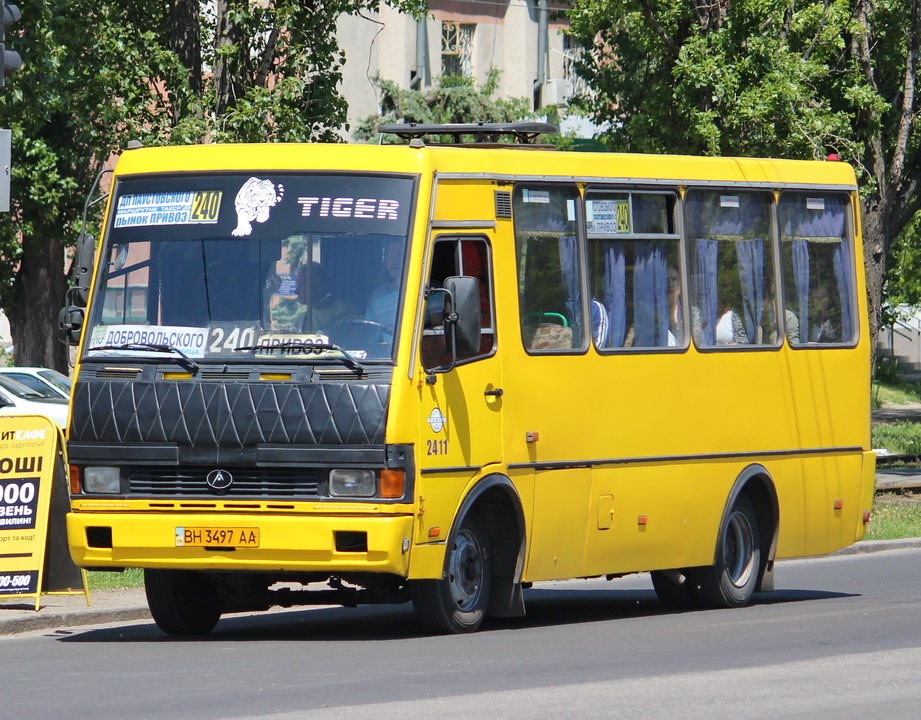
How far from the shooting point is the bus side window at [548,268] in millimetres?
11656

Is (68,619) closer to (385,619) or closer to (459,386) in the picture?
(385,619)

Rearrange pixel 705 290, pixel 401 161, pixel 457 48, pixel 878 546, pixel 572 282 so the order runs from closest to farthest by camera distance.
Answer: pixel 401 161 < pixel 572 282 < pixel 705 290 < pixel 878 546 < pixel 457 48

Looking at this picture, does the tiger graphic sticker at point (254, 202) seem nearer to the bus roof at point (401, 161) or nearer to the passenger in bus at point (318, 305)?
the bus roof at point (401, 161)

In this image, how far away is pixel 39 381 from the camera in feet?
93.4

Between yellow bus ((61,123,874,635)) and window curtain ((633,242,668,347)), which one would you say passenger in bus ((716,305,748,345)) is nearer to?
yellow bus ((61,123,874,635))

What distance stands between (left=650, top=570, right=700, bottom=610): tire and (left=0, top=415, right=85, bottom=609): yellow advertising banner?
424 cm

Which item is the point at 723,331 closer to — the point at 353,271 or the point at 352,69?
the point at 353,271

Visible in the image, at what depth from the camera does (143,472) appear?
1071 cm

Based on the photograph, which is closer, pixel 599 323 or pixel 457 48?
pixel 599 323

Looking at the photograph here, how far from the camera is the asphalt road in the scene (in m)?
8.12

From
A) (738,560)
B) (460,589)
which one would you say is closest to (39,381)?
(738,560)

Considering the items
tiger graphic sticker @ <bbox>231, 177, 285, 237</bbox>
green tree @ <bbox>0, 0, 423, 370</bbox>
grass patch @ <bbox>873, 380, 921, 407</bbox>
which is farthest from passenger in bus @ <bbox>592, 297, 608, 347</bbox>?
grass patch @ <bbox>873, 380, 921, 407</bbox>

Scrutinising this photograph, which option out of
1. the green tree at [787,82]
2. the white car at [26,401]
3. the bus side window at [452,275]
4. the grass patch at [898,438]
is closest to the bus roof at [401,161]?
the bus side window at [452,275]

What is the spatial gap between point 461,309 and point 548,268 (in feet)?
4.69
